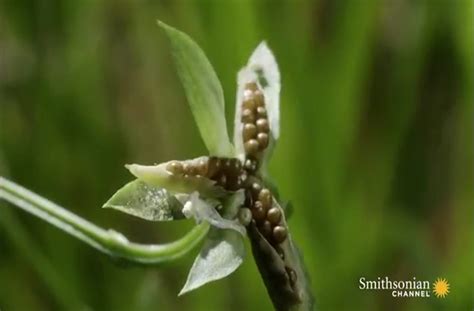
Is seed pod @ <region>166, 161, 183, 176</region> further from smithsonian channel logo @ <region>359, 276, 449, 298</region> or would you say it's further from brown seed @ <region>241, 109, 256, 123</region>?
smithsonian channel logo @ <region>359, 276, 449, 298</region>

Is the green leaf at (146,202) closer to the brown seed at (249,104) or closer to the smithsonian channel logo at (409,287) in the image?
the brown seed at (249,104)

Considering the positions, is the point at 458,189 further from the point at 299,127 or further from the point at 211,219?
the point at 211,219

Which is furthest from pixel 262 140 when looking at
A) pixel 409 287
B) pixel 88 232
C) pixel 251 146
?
pixel 409 287

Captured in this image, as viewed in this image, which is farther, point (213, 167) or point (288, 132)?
point (288, 132)

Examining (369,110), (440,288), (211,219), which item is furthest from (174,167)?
(369,110)

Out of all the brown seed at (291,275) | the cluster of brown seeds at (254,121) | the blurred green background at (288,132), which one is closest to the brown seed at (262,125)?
the cluster of brown seeds at (254,121)

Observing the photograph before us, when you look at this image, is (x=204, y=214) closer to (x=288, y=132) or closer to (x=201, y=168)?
(x=201, y=168)

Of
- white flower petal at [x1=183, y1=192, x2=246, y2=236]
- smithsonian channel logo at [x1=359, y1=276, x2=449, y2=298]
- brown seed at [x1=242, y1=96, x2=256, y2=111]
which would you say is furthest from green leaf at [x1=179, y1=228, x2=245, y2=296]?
smithsonian channel logo at [x1=359, y1=276, x2=449, y2=298]
